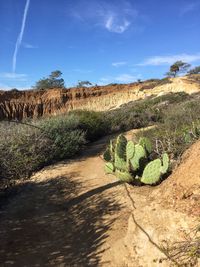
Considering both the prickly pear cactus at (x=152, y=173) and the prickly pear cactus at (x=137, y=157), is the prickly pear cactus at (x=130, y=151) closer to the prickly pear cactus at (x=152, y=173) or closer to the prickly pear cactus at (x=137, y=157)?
the prickly pear cactus at (x=137, y=157)

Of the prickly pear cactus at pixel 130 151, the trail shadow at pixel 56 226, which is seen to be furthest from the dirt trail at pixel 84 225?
the prickly pear cactus at pixel 130 151

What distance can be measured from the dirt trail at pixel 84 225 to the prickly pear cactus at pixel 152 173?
→ 7.2 inches

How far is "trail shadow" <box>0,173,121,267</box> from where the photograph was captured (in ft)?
16.9

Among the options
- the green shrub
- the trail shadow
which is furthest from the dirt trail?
the green shrub

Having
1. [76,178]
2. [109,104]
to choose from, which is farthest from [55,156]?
[109,104]

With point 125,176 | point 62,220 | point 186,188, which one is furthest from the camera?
point 125,176

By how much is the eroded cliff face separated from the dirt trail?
3196cm

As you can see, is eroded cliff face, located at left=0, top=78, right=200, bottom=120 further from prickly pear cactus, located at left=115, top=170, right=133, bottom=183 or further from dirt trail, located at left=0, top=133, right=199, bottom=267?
prickly pear cactus, located at left=115, top=170, right=133, bottom=183

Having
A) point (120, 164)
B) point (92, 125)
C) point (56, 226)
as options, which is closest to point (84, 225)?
point (56, 226)

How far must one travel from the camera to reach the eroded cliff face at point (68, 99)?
4038 cm

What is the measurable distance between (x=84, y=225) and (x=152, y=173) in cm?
158

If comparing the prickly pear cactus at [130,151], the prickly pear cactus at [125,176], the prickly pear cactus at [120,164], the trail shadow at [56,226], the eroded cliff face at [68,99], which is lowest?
the trail shadow at [56,226]

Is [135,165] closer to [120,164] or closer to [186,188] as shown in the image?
[120,164]

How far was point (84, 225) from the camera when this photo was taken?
612cm
